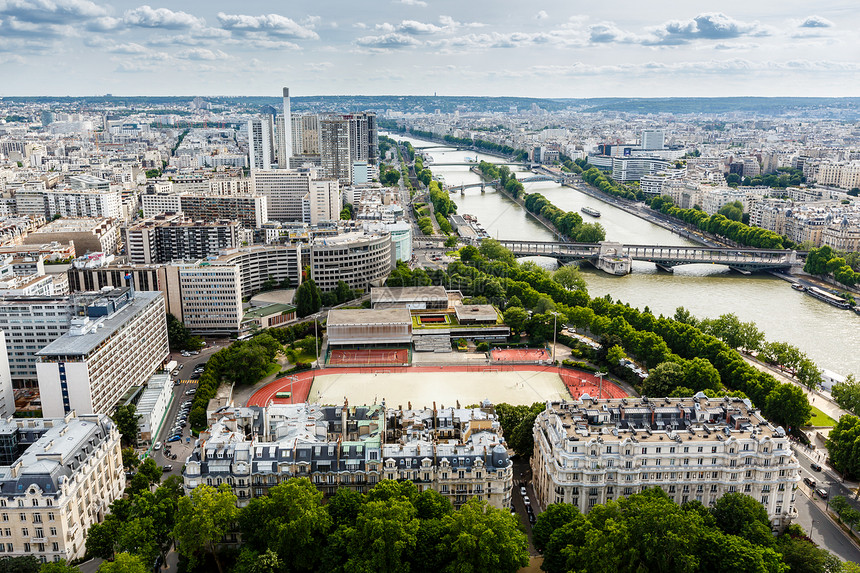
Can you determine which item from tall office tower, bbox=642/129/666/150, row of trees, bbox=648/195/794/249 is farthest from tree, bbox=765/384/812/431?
tall office tower, bbox=642/129/666/150

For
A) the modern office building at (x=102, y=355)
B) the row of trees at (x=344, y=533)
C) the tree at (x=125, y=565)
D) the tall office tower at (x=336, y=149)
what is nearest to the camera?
the tree at (x=125, y=565)

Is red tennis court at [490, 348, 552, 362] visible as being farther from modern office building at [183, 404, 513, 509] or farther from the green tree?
the green tree

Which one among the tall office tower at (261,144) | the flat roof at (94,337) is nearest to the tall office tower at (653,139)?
the tall office tower at (261,144)

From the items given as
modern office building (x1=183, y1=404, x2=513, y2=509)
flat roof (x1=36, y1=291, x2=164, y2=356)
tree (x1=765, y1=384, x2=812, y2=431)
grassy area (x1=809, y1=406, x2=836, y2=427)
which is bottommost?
grassy area (x1=809, y1=406, x2=836, y2=427)

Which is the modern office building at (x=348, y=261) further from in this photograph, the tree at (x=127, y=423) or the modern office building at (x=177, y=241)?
the tree at (x=127, y=423)

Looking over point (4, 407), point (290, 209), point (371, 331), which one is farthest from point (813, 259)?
point (4, 407)

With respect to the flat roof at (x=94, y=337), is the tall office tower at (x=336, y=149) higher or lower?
higher
